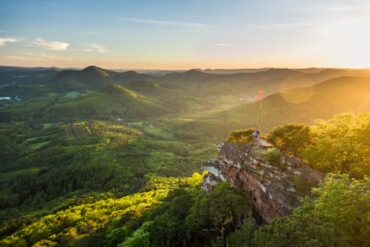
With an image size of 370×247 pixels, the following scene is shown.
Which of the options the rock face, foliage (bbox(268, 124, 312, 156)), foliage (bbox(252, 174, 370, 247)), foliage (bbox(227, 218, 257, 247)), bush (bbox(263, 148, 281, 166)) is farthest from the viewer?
A: foliage (bbox(268, 124, 312, 156))

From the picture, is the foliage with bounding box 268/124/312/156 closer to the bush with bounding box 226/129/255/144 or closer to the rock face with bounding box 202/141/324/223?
the rock face with bounding box 202/141/324/223

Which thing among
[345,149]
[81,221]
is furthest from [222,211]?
[81,221]

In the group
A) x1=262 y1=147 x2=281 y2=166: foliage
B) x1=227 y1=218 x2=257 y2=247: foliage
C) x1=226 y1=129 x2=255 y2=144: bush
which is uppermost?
x1=262 y1=147 x2=281 y2=166: foliage

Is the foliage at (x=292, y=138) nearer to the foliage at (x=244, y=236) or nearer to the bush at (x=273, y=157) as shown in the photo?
the bush at (x=273, y=157)

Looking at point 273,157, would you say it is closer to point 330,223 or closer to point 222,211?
point 222,211

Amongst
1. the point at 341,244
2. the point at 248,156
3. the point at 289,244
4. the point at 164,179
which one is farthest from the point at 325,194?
the point at 164,179

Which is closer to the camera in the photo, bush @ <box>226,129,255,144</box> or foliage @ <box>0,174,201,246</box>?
bush @ <box>226,129,255,144</box>

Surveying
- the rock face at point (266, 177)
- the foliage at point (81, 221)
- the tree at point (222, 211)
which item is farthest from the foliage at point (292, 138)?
the foliage at point (81, 221)

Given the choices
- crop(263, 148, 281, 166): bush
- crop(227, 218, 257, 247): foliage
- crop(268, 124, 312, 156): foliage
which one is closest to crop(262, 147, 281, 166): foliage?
crop(263, 148, 281, 166): bush

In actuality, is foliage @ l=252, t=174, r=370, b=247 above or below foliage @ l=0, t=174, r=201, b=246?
above
